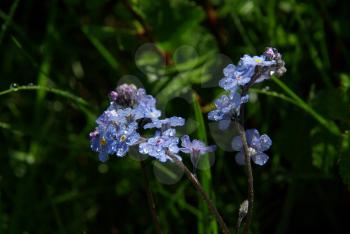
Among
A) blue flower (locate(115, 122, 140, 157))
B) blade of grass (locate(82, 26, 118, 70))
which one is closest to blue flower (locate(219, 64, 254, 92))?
blue flower (locate(115, 122, 140, 157))

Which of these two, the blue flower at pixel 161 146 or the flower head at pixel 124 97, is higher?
the flower head at pixel 124 97

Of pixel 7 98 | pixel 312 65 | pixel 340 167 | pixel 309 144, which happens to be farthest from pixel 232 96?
pixel 7 98

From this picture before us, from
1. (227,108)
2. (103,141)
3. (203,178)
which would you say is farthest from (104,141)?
(203,178)

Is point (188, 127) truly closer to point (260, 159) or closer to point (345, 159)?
point (345, 159)

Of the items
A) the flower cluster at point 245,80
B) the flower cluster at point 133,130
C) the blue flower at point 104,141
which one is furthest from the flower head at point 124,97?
the flower cluster at point 245,80

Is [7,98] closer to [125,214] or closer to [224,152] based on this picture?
[125,214]

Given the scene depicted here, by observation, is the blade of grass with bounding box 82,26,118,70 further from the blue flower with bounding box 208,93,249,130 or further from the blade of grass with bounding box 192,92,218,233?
the blue flower with bounding box 208,93,249,130

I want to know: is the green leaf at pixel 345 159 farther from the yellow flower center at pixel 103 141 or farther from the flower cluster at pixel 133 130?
the yellow flower center at pixel 103 141
